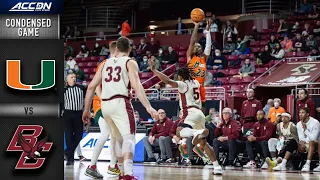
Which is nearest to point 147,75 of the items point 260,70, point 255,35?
point 255,35

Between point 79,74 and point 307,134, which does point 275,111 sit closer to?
point 307,134

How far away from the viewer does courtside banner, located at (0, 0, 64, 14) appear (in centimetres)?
750

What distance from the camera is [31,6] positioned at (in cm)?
753

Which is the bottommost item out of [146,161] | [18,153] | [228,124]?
[146,161]

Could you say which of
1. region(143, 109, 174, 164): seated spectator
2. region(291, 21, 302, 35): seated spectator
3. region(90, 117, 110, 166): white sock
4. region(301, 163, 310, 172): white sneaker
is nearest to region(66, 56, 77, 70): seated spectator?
region(291, 21, 302, 35): seated spectator

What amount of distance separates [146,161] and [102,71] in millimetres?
9538

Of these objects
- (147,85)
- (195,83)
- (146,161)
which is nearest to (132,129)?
(195,83)

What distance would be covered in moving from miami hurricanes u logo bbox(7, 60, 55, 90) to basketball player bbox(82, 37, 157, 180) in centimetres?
242

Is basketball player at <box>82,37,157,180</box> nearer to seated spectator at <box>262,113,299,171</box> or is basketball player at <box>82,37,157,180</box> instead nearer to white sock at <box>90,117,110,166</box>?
white sock at <box>90,117,110,166</box>

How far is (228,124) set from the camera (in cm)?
A: 1795

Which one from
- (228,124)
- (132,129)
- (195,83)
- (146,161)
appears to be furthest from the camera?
(146,161)

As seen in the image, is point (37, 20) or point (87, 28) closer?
point (37, 20)

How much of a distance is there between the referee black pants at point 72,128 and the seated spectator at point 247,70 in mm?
10189

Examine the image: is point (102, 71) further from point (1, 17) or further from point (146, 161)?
point (146, 161)
